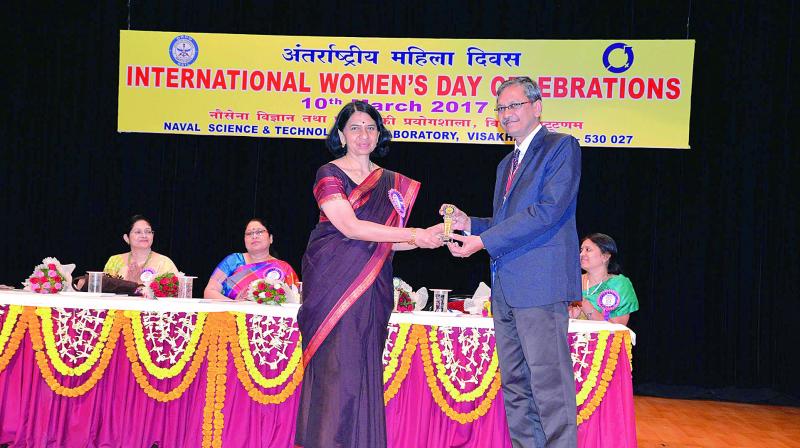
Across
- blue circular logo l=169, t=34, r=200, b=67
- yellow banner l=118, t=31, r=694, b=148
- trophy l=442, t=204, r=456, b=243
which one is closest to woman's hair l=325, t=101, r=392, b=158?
trophy l=442, t=204, r=456, b=243

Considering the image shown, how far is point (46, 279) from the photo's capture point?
3564 millimetres

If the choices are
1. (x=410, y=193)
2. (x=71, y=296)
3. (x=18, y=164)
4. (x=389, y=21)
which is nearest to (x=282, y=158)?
(x=389, y=21)

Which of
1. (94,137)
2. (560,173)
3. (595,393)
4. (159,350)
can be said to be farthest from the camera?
(94,137)

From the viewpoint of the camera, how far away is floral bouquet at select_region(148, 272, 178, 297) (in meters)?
3.56

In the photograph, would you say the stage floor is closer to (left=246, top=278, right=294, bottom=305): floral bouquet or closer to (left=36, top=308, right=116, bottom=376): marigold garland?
(left=246, top=278, right=294, bottom=305): floral bouquet

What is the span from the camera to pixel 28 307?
3387mm

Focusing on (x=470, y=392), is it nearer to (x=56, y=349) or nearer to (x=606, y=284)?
(x=606, y=284)

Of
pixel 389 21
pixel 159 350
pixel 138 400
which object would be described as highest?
pixel 389 21

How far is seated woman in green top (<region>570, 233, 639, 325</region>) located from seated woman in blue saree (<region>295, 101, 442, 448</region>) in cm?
144

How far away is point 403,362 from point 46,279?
1.72 m

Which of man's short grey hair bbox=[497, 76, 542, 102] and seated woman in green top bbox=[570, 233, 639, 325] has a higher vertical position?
man's short grey hair bbox=[497, 76, 542, 102]

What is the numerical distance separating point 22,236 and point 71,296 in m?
3.56

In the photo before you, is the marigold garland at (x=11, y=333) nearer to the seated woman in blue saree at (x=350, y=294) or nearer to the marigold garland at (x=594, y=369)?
the seated woman in blue saree at (x=350, y=294)

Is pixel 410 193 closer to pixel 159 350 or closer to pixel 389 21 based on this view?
pixel 159 350
